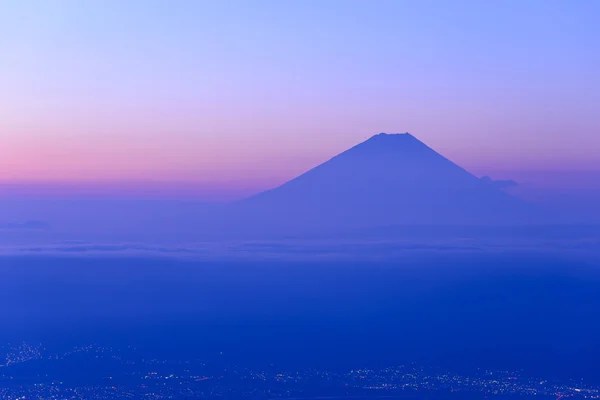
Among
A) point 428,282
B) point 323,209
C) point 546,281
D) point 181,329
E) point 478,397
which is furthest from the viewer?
point 323,209

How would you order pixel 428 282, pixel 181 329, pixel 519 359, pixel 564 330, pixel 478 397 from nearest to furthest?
pixel 478 397 → pixel 519 359 → pixel 564 330 → pixel 181 329 → pixel 428 282

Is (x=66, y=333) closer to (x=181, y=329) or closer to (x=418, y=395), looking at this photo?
(x=181, y=329)

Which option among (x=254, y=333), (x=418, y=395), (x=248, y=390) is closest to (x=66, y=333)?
(x=254, y=333)

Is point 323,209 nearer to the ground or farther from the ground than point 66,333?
farther from the ground

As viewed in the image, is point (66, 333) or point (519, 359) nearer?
point (519, 359)

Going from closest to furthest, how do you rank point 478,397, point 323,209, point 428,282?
point 478,397 < point 428,282 < point 323,209

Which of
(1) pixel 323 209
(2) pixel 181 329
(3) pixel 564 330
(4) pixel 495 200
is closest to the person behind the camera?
(3) pixel 564 330

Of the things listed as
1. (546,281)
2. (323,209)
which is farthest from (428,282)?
(323,209)

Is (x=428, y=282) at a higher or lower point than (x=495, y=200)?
lower

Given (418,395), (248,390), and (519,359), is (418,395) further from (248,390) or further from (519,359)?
(519,359)
